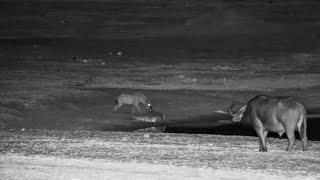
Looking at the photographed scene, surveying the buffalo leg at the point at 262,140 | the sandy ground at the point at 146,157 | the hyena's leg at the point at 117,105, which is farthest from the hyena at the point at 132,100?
the buffalo leg at the point at 262,140

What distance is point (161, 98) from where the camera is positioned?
1616cm

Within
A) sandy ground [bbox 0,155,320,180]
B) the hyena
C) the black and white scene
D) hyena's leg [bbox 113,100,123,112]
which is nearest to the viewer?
sandy ground [bbox 0,155,320,180]

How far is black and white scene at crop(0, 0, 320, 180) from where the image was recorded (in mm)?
9594

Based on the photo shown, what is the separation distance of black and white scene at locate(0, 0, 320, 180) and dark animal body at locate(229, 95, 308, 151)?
19mm

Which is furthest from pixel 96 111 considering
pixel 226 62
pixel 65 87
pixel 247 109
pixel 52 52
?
pixel 52 52

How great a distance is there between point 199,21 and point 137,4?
13.3 meters

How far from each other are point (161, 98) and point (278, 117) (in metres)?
6.53

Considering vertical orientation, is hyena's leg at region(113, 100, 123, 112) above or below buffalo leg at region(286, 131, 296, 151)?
below

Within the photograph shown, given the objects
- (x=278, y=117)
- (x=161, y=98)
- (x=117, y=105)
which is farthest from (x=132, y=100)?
(x=278, y=117)

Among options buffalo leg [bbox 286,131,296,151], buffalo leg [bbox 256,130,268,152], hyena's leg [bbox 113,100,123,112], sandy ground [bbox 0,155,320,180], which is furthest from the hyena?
buffalo leg [bbox 286,131,296,151]

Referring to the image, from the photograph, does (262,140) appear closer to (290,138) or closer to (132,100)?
(290,138)

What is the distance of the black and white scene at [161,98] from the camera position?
9.59 meters

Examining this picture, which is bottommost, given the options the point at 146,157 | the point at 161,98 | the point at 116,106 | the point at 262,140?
the point at 161,98

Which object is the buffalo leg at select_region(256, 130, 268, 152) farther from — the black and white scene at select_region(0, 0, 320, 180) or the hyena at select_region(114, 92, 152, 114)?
the hyena at select_region(114, 92, 152, 114)
